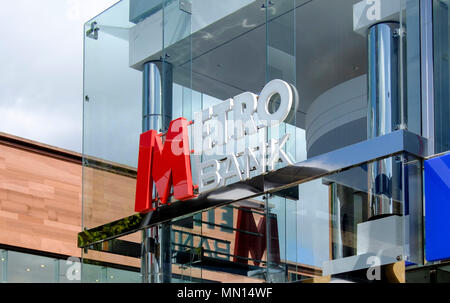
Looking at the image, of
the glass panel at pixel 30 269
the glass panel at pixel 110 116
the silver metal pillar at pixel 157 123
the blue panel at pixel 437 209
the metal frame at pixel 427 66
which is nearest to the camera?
the blue panel at pixel 437 209

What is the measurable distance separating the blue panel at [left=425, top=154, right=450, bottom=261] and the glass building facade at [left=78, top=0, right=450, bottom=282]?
0.16ft

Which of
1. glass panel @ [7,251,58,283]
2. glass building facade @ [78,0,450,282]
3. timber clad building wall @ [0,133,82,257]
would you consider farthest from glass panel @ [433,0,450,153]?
timber clad building wall @ [0,133,82,257]

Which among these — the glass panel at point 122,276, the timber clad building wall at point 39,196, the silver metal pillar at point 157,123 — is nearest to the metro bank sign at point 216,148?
the silver metal pillar at point 157,123

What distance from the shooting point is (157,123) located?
13.8 meters

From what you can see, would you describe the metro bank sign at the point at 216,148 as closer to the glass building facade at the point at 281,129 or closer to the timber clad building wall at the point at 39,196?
the glass building facade at the point at 281,129

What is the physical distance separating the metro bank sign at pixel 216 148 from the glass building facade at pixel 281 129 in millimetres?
63

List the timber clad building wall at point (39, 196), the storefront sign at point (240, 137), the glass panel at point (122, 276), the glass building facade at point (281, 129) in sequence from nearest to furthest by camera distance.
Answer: the glass building facade at point (281, 129) → the storefront sign at point (240, 137) → the glass panel at point (122, 276) → the timber clad building wall at point (39, 196)

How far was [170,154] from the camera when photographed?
13180mm

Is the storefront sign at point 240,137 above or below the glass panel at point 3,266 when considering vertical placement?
above

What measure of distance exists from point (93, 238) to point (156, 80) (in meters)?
2.51

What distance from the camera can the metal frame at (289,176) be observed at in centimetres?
1025

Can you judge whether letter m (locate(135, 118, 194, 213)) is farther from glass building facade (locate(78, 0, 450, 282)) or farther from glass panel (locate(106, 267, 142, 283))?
glass panel (locate(106, 267, 142, 283))
